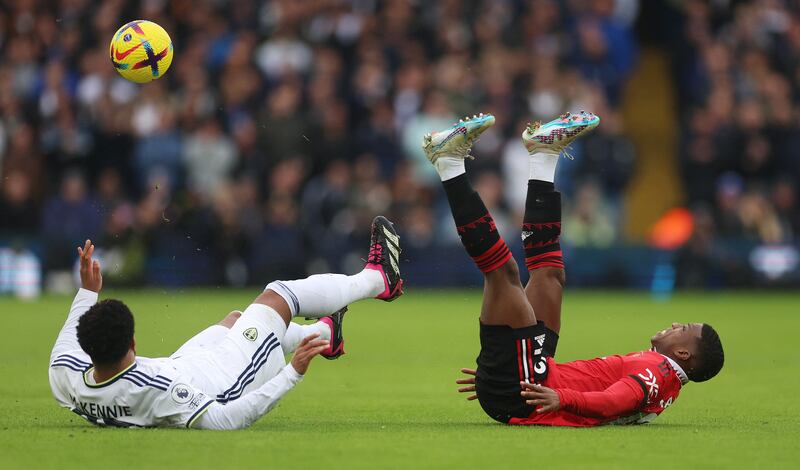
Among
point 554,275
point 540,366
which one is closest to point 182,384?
point 540,366

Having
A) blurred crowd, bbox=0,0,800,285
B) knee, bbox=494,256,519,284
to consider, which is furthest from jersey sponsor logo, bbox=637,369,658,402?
blurred crowd, bbox=0,0,800,285

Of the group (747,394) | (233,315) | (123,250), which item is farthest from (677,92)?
(233,315)

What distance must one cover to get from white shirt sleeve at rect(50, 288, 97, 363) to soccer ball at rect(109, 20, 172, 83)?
125 inches

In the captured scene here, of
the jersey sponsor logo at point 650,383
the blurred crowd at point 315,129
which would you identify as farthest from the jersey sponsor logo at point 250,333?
the blurred crowd at point 315,129

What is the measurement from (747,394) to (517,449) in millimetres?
4022

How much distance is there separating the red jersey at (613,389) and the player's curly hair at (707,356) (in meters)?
0.11

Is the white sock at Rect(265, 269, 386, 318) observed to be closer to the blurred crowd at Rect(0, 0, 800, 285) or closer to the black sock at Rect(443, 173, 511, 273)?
the black sock at Rect(443, 173, 511, 273)

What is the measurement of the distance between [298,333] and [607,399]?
2267 mm

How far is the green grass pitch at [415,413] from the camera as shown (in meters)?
7.16

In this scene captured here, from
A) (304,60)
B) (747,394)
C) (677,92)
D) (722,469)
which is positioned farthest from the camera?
(677,92)

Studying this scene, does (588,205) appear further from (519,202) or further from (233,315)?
(233,315)

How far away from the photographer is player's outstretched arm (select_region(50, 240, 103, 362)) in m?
8.29

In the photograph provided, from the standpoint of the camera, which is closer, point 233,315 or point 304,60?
point 233,315

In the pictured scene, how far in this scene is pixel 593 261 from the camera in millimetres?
22203
